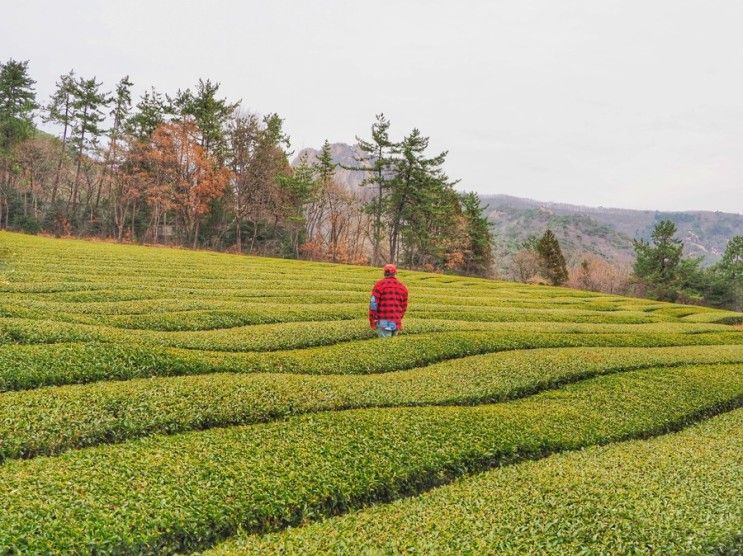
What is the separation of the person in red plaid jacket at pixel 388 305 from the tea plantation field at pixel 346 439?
3.21ft

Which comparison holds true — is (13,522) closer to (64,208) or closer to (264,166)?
(264,166)

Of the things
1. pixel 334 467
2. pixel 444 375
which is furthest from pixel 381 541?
pixel 444 375

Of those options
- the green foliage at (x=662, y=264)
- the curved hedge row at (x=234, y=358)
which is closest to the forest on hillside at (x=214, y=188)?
the green foliage at (x=662, y=264)

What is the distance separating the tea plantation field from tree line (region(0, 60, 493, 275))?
52.5m

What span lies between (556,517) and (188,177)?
6824cm

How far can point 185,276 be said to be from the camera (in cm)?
3131

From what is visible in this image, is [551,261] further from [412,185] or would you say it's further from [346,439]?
[346,439]

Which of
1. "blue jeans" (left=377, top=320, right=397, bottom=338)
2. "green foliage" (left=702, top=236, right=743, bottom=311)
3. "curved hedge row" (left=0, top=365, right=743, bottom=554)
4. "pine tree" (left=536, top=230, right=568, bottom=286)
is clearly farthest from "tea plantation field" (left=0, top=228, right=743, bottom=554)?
"green foliage" (left=702, top=236, right=743, bottom=311)

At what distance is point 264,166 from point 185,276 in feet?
151

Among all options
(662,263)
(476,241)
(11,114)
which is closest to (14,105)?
(11,114)

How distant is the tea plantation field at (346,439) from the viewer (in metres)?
6.45

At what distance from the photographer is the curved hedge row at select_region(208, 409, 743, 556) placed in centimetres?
625

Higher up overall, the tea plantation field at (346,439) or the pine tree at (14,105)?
the pine tree at (14,105)

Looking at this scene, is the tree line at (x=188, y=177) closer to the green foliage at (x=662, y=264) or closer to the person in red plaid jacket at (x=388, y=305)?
the green foliage at (x=662, y=264)
